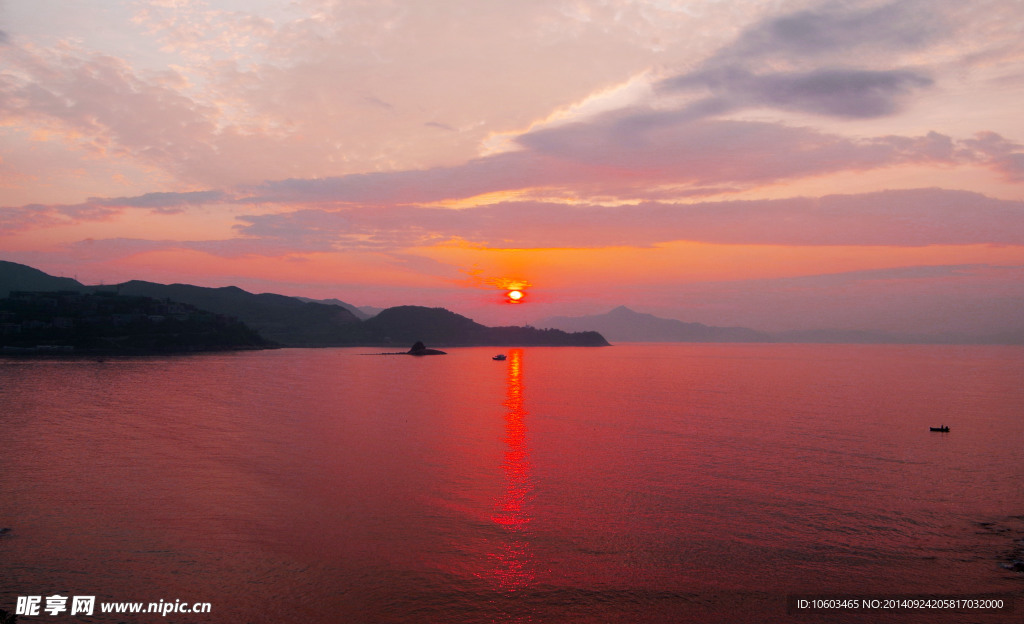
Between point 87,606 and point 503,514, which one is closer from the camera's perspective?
point 87,606

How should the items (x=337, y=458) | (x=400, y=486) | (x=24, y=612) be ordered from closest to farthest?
(x=24, y=612) < (x=400, y=486) < (x=337, y=458)

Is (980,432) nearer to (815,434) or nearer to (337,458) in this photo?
(815,434)

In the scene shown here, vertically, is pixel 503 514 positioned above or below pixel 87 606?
above

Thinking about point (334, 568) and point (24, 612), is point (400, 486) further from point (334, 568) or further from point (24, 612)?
point (24, 612)

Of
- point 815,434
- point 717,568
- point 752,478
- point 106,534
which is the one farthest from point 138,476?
point 815,434

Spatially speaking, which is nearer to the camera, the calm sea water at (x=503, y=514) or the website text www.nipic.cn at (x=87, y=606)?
the website text www.nipic.cn at (x=87, y=606)

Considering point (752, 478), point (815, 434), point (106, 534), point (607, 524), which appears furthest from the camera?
point (815, 434)

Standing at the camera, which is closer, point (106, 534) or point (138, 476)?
point (106, 534)

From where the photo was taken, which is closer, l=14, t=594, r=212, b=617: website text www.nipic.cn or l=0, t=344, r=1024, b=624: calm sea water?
l=14, t=594, r=212, b=617: website text www.nipic.cn
